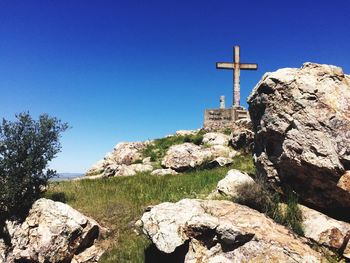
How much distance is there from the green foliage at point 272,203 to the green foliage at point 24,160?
30.1 ft

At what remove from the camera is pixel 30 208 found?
623 inches

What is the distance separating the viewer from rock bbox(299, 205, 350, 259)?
1170cm

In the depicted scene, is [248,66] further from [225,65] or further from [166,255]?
[166,255]

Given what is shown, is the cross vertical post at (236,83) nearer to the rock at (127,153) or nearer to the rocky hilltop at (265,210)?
the rock at (127,153)

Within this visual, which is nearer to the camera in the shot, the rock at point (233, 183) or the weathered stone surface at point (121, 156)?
the rock at point (233, 183)

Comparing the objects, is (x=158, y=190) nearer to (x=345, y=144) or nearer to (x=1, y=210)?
(x=1, y=210)

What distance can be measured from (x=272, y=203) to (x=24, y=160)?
11187mm

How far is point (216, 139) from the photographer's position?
101 feet

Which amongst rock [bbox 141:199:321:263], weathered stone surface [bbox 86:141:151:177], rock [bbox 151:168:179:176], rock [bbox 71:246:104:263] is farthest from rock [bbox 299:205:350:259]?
weathered stone surface [bbox 86:141:151:177]

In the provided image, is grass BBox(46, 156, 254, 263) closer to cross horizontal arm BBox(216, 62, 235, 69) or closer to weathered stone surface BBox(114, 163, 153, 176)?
weathered stone surface BBox(114, 163, 153, 176)

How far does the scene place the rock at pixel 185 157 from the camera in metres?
26.1

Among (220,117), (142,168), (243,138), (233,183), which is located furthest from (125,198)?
(220,117)

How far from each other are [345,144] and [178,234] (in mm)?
5908

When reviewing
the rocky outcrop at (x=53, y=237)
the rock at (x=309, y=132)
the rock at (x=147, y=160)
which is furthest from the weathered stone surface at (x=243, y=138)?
the rocky outcrop at (x=53, y=237)
